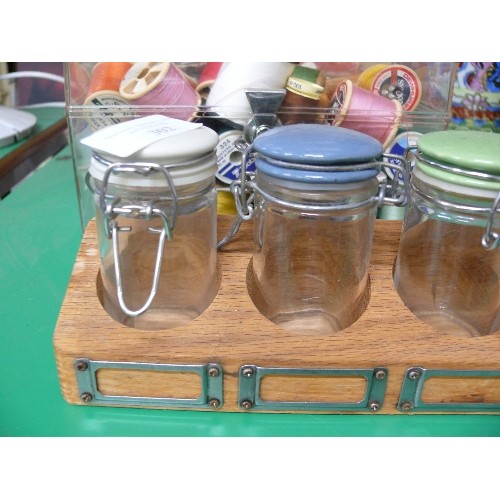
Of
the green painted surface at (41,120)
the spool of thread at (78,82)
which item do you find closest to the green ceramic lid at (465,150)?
the spool of thread at (78,82)

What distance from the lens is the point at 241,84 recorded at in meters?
0.49

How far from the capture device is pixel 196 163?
0.34 metres

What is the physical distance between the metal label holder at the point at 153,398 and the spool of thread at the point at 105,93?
260 mm

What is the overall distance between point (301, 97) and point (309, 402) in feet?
0.94

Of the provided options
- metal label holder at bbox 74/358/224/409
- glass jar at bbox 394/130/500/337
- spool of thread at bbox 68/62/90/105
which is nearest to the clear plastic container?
spool of thread at bbox 68/62/90/105

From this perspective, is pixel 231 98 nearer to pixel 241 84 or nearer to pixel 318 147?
pixel 241 84

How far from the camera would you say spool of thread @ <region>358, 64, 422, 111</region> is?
52 centimetres

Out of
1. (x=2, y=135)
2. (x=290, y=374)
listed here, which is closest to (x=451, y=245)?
(x=290, y=374)

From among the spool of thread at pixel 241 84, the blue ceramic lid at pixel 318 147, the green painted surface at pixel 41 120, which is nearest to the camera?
the blue ceramic lid at pixel 318 147

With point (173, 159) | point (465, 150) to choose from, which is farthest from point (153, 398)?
point (465, 150)

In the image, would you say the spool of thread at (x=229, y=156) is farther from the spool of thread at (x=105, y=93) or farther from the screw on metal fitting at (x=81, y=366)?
the screw on metal fitting at (x=81, y=366)

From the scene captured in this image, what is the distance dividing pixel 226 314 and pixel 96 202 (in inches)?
4.9

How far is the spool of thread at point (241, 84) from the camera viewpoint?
0.49 metres

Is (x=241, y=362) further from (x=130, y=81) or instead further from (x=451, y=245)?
(x=130, y=81)
